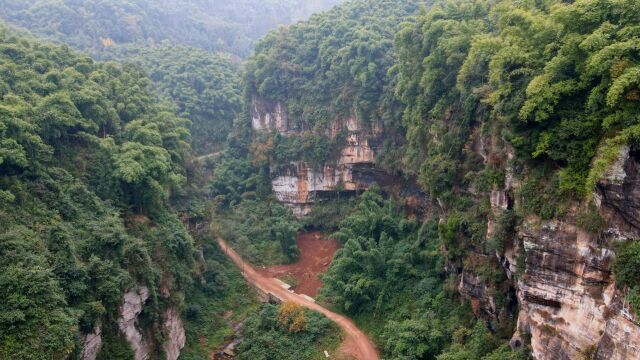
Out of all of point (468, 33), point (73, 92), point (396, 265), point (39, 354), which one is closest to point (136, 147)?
point (73, 92)

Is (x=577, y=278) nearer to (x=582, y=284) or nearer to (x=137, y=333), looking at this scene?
(x=582, y=284)

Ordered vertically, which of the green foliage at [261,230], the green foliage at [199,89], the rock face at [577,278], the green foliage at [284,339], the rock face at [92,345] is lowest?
the green foliage at [284,339]

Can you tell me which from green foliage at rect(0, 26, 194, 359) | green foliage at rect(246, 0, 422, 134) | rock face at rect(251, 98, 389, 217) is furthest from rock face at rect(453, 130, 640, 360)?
rock face at rect(251, 98, 389, 217)

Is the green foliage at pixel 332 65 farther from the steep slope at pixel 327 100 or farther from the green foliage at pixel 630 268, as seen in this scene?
the green foliage at pixel 630 268

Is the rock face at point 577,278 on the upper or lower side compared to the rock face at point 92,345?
upper

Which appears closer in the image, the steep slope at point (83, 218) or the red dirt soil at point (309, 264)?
the steep slope at point (83, 218)

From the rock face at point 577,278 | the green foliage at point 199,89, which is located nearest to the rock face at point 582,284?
the rock face at point 577,278

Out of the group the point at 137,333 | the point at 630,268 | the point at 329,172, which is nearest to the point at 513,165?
the point at 630,268
